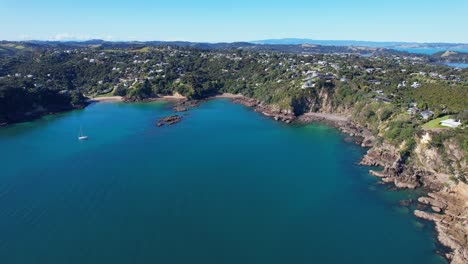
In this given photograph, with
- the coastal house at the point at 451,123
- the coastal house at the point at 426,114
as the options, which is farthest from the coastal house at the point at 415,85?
the coastal house at the point at 451,123

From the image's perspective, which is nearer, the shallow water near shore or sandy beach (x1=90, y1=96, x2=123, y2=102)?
the shallow water near shore

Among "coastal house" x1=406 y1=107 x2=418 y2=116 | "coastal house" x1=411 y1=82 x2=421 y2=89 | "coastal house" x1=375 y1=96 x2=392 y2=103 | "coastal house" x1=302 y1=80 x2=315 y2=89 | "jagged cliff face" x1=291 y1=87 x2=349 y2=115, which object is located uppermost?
"coastal house" x1=411 y1=82 x2=421 y2=89

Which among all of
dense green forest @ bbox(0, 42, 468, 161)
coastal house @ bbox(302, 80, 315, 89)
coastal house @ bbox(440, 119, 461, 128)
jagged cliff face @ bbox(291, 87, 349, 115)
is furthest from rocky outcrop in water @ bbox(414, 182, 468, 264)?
coastal house @ bbox(302, 80, 315, 89)

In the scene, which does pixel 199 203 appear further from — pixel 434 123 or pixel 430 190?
pixel 434 123

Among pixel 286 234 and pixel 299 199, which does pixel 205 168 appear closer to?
pixel 299 199

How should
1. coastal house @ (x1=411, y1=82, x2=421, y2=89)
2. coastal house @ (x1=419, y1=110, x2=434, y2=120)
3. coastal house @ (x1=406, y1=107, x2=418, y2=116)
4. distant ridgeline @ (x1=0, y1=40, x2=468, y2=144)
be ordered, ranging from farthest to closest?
coastal house @ (x1=411, y1=82, x2=421, y2=89) → distant ridgeline @ (x1=0, y1=40, x2=468, y2=144) → coastal house @ (x1=406, y1=107, x2=418, y2=116) → coastal house @ (x1=419, y1=110, x2=434, y2=120)

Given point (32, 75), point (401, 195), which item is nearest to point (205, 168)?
point (401, 195)

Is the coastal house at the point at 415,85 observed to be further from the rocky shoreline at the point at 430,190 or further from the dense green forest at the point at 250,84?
the rocky shoreline at the point at 430,190

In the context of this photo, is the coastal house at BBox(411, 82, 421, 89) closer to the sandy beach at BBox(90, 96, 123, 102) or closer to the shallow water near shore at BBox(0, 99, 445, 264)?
the shallow water near shore at BBox(0, 99, 445, 264)
